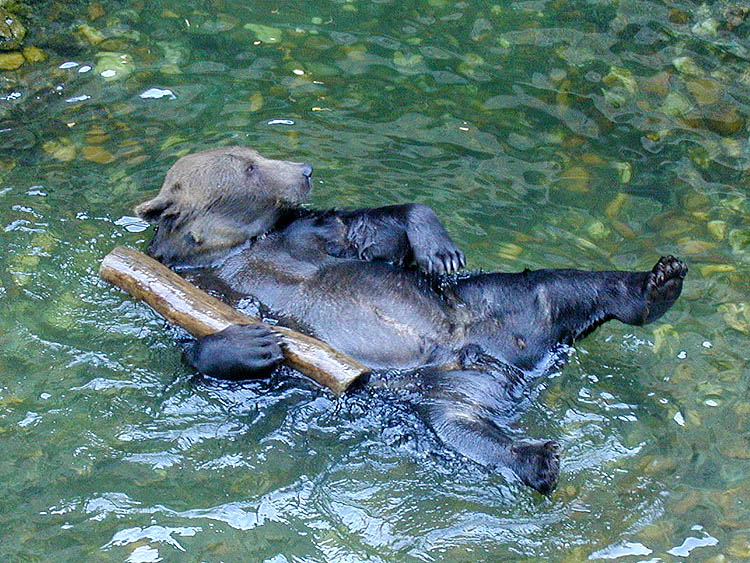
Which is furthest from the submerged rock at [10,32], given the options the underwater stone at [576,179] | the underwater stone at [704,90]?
the underwater stone at [704,90]

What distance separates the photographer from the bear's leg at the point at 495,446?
4484 millimetres

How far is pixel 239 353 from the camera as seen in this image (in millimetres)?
5188

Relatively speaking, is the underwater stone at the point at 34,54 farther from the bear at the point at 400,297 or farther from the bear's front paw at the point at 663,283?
the bear's front paw at the point at 663,283

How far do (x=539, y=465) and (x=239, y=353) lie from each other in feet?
5.56

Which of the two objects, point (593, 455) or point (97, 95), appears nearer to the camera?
point (593, 455)

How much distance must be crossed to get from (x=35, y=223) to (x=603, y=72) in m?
4.63

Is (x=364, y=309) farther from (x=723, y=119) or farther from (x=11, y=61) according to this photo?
(x=11, y=61)

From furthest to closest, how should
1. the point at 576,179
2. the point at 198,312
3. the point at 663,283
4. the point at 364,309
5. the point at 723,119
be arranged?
the point at 723,119 < the point at 576,179 < the point at 364,309 < the point at 198,312 < the point at 663,283

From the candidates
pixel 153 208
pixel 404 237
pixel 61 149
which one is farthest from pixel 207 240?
pixel 61 149

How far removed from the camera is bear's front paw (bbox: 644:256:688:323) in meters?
5.36

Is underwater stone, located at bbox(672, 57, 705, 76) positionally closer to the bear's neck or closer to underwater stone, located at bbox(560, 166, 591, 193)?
underwater stone, located at bbox(560, 166, 591, 193)

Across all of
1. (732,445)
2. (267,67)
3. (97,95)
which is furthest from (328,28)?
(732,445)

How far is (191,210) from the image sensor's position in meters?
Answer: 6.35

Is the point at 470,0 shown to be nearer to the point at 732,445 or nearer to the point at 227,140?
the point at 227,140
